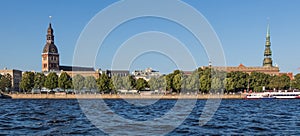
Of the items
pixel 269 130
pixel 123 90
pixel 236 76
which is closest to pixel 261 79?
pixel 236 76

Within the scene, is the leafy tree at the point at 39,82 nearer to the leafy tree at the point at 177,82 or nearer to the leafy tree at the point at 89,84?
the leafy tree at the point at 89,84

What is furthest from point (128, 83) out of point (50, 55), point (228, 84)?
point (50, 55)

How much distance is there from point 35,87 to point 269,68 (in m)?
105

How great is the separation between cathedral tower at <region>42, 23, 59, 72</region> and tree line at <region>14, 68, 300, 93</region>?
2489 inches

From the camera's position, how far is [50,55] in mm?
193000

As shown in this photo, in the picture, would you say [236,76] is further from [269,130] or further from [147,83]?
[269,130]

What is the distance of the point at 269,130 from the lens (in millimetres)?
21188

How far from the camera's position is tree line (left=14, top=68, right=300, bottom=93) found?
107250 millimetres

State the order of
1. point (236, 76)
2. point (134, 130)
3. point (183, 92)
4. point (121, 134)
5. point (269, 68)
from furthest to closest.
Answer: point (269, 68) → point (236, 76) → point (183, 92) → point (134, 130) → point (121, 134)

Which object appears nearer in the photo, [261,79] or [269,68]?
[261,79]

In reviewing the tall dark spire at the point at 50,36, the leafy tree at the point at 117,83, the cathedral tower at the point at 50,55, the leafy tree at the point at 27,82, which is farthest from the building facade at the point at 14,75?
the leafy tree at the point at 117,83

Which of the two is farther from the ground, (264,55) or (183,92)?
(264,55)

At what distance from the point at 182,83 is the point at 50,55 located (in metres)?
101

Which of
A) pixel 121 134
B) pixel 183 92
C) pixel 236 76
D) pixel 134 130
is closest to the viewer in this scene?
pixel 121 134
